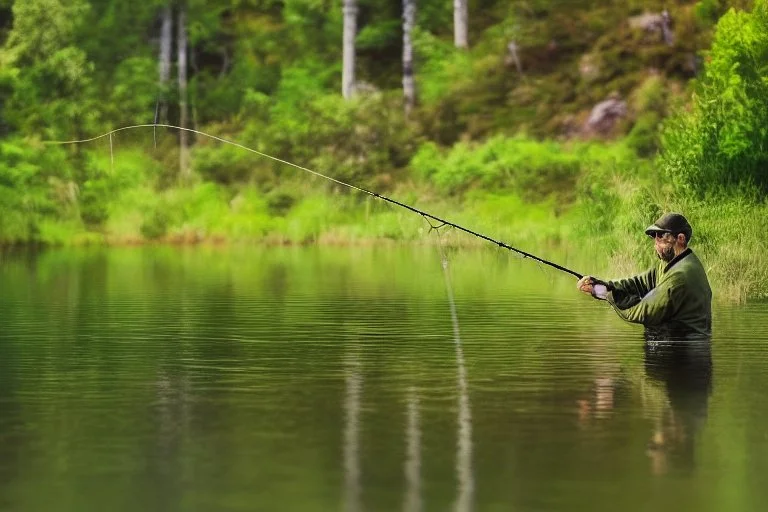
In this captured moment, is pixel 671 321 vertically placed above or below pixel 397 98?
below

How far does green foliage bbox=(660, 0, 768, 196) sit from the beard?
36.0 feet

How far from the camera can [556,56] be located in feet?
206

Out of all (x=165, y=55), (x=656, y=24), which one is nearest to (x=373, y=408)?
(x=656, y=24)

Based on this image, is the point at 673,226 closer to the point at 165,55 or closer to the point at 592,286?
the point at 592,286

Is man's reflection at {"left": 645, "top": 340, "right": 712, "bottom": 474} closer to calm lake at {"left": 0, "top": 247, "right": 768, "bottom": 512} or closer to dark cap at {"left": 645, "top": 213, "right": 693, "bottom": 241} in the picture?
calm lake at {"left": 0, "top": 247, "right": 768, "bottom": 512}

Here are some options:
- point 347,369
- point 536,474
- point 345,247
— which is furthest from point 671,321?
point 345,247

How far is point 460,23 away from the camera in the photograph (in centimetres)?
6406

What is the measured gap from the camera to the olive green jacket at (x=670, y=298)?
17.1 meters

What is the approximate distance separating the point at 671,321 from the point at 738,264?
30.5 feet

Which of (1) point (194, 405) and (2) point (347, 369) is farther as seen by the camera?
(2) point (347, 369)

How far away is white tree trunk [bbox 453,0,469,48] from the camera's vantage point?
209 feet

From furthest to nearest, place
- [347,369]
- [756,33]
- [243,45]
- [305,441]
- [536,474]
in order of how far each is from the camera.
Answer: [243,45]
[756,33]
[347,369]
[305,441]
[536,474]

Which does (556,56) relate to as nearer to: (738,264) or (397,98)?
(397,98)

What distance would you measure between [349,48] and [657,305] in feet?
149
